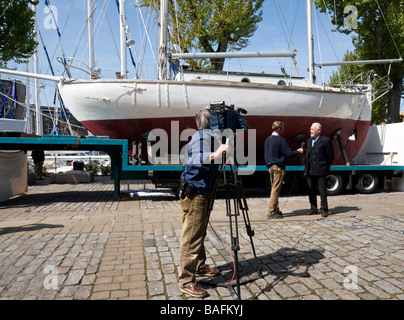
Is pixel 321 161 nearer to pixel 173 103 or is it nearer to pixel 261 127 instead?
pixel 261 127

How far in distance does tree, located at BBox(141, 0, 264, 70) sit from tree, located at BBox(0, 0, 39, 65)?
6195mm

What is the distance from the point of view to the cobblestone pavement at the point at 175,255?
284 centimetres

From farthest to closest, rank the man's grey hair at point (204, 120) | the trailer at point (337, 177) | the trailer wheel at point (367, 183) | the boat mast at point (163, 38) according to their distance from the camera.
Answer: the boat mast at point (163, 38) → the trailer wheel at point (367, 183) → the trailer at point (337, 177) → the man's grey hair at point (204, 120)

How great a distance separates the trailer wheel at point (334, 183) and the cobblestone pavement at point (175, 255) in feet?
7.63

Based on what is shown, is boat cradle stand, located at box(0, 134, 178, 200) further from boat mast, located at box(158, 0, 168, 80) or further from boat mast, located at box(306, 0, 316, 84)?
boat mast, located at box(306, 0, 316, 84)

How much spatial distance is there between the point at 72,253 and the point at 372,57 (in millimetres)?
19514

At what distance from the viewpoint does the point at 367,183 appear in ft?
31.6

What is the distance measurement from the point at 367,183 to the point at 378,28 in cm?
1089

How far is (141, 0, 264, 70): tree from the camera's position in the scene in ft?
50.6

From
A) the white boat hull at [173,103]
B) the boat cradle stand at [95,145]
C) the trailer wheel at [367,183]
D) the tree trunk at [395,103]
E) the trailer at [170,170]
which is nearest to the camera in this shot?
the boat cradle stand at [95,145]

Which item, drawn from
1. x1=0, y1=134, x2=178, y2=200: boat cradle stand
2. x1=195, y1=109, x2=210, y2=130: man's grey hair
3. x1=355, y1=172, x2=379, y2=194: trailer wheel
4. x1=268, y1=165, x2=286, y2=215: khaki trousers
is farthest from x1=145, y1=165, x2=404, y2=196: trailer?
x1=195, y1=109, x2=210, y2=130: man's grey hair

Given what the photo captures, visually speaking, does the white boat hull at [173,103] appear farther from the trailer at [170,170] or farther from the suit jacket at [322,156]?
the suit jacket at [322,156]

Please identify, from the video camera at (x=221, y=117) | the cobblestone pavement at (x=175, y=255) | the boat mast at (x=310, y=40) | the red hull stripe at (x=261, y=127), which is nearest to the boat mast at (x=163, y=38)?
the red hull stripe at (x=261, y=127)

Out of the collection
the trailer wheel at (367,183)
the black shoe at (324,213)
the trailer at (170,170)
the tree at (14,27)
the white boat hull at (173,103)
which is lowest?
the black shoe at (324,213)
